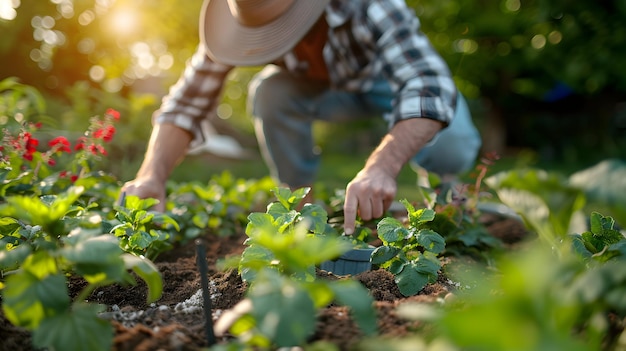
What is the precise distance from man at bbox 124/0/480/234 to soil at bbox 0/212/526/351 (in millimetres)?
286

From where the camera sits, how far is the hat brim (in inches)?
82.1

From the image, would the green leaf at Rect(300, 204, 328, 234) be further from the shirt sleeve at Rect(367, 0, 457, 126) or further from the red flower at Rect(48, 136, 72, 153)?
the red flower at Rect(48, 136, 72, 153)

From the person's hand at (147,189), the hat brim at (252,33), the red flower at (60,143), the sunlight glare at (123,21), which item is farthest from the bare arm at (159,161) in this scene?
the sunlight glare at (123,21)

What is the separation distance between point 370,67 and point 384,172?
896 mm

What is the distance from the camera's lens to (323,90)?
9.82ft

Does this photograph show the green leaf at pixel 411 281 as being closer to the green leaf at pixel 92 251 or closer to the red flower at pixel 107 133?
the green leaf at pixel 92 251

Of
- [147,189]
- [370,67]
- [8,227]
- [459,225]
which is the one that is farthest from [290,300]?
[370,67]

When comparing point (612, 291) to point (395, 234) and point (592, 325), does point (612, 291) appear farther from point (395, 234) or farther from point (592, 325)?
point (395, 234)

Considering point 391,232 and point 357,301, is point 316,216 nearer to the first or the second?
point 391,232

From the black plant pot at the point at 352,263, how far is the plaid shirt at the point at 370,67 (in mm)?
548

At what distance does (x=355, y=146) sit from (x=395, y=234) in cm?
1119

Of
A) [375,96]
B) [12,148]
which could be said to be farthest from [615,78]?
[12,148]

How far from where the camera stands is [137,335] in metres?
1.01

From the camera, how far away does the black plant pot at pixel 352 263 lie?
156 centimetres
